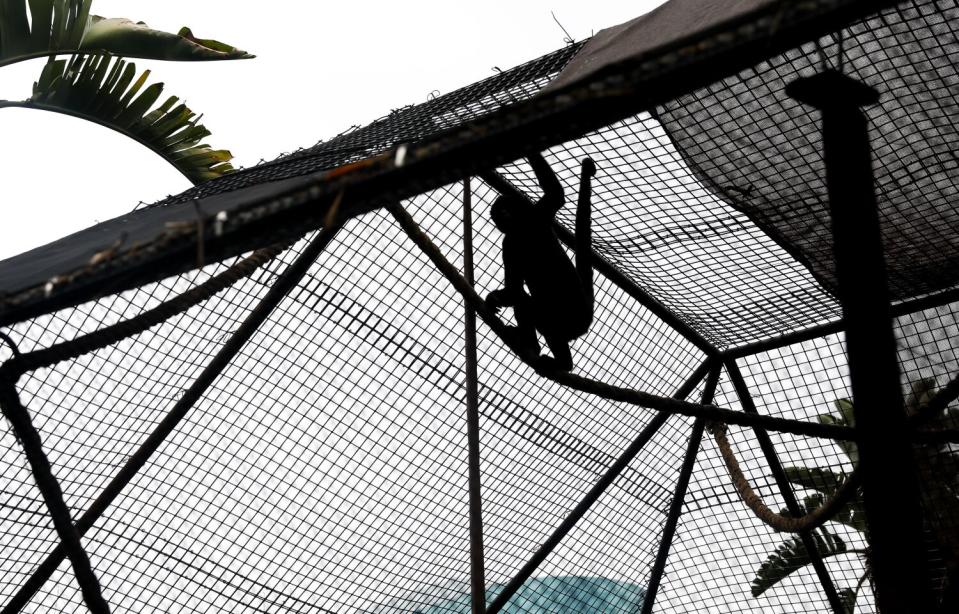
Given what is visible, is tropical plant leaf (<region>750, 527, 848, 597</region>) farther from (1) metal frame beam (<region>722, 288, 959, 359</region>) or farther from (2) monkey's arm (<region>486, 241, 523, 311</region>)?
(2) monkey's arm (<region>486, 241, 523, 311</region>)

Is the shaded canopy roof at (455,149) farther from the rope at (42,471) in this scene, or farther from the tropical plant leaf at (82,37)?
the tropical plant leaf at (82,37)

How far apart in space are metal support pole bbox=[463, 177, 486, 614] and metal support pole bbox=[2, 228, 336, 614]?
0.61 metres

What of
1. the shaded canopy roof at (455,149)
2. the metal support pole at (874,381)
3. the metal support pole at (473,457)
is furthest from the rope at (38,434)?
the metal support pole at (874,381)

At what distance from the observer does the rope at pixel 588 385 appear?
3154 millimetres

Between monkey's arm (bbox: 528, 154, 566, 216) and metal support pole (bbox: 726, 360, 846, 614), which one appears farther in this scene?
metal support pole (bbox: 726, 360, 846, 614)

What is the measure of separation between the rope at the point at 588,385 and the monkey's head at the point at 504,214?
22.5 inches

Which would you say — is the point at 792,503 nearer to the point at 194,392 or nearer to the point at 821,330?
the point at 821,330

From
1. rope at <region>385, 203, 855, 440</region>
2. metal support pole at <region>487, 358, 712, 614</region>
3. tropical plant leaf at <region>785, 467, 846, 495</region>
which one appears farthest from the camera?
tropical plant leaf at <region>785, 467, 846, 495</region>

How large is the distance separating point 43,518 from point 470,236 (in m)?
2.17

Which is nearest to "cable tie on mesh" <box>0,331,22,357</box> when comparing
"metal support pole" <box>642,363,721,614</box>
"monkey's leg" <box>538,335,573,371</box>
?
"monkey's leg" <box>538,335,573,371</box>

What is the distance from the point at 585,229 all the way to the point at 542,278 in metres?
0.37

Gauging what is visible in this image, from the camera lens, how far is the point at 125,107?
5.90m

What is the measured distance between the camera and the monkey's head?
12.7 feet

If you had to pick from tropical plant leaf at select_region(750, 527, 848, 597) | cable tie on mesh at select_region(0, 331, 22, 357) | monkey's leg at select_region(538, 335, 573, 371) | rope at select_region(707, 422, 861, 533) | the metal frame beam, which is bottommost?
cable tie on mesh at select_region(0, 331, 22, 357)
